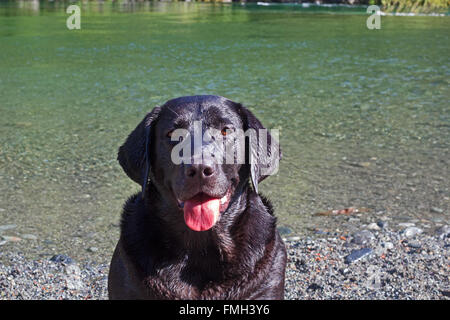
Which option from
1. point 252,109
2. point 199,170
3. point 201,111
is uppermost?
point 201,111

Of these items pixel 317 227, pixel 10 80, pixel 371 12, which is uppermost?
pixel 371 12

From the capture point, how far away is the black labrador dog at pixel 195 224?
13.9 feet

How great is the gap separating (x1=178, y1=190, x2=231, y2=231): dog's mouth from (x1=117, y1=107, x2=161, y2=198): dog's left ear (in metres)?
0.34

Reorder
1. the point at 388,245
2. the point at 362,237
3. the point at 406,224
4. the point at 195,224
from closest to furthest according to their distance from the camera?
the point at 195,224 → the point at 388,245 → the point at 362,237 → the point at 406,224

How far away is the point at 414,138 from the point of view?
37.8ft

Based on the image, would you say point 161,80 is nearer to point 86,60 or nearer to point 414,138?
point 86,60

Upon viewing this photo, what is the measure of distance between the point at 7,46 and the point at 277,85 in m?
12.4

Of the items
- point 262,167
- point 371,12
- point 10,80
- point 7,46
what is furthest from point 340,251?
point 371,12

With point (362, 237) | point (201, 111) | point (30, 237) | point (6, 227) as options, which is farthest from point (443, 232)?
point (6, 227)

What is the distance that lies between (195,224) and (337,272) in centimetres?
210

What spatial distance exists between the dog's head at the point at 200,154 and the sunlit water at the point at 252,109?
2855mm

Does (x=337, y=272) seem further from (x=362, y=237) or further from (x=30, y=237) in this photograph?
(x=30, y=237)

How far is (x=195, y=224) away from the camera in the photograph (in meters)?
4.11

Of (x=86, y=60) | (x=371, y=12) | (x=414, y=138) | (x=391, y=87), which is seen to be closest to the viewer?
(x=414, y=138)
